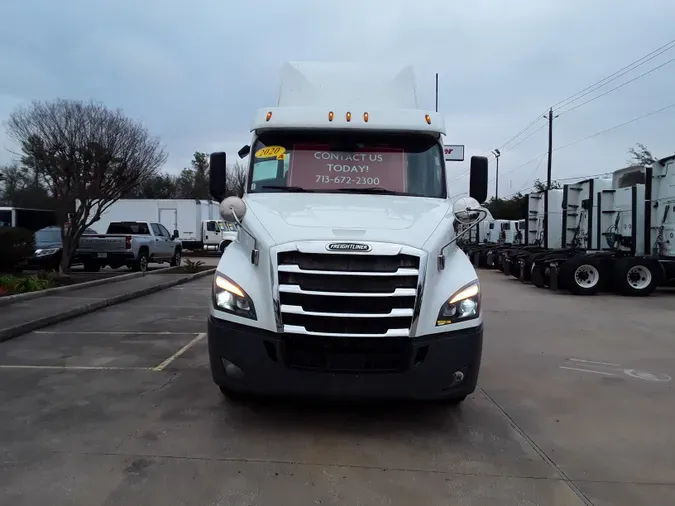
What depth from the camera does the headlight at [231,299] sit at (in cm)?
463

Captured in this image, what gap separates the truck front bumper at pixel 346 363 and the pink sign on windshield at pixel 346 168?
1895 mm

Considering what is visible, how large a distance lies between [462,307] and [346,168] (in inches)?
81.2

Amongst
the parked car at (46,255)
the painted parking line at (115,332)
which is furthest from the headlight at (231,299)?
the parked car at (46,255)

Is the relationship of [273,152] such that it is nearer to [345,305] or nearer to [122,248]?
[345,305]

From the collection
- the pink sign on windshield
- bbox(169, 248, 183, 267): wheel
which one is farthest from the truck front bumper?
bbox(169, 248, 183, 267): wheel

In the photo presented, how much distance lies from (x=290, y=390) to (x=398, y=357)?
87 centimetres

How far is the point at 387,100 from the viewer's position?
7047mm

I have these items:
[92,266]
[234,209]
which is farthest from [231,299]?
[92,266]

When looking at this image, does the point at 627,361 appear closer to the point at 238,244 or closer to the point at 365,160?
the point at 365,160

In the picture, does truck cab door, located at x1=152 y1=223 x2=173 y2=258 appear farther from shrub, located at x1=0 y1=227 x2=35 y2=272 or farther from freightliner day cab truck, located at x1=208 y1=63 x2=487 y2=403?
freightliner day cab truck, located at x1=208 y1=63 x2=487 y2=403

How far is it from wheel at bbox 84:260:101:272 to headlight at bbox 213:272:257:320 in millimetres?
16134

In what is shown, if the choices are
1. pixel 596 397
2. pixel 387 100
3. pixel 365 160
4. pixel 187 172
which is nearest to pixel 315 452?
pixel 365 160

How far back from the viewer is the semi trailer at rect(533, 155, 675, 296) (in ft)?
53.0

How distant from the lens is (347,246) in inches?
177
